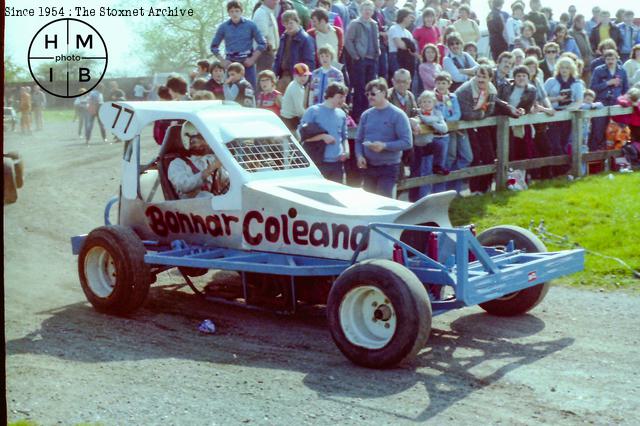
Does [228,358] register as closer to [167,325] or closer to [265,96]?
[167,325]

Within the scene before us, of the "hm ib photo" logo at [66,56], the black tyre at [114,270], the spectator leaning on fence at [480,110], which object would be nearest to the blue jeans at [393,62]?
the spectator leaning on fence at [480,110]

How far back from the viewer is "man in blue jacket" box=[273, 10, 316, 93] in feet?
41.9

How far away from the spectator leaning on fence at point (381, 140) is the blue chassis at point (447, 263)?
240 cm

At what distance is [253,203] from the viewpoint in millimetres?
8125

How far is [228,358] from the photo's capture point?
722cm

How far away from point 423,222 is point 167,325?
2225mm

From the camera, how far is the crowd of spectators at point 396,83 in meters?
10.5

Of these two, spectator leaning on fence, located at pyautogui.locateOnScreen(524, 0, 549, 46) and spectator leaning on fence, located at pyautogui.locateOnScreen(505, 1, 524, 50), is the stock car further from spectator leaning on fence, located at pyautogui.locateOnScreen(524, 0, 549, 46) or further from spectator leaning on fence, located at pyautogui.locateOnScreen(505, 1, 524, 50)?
spectator leaning on fence, located at pyautogui.locateOnScreen(524, 0, 549, 46)

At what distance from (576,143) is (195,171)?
7.41 meters

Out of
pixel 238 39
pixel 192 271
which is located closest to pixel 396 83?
pixel 238 39

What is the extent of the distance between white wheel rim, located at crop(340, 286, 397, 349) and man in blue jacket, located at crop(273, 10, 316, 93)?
6.28 m

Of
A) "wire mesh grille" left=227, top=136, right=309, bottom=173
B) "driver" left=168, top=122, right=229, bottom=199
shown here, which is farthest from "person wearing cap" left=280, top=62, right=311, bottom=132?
"driver" left=168, top=122, right=229, bottom=199

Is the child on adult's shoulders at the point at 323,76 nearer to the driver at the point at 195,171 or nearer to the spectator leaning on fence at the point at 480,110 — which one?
the spectator leaning on fence at the point at 480,110

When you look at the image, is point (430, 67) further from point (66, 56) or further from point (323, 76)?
point (66, 56)
